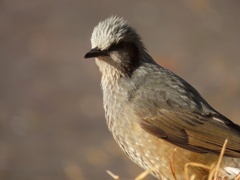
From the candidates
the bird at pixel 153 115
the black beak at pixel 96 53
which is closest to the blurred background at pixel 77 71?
the bird at pixel 153 115

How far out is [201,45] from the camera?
14.6m

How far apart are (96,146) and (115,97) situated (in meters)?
5.52

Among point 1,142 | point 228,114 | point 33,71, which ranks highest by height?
point 228,114

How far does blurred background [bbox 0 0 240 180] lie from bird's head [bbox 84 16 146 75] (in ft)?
15.7

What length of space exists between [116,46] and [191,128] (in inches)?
45.1

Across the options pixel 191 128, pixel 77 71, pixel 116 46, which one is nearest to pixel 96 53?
pixel 116 46

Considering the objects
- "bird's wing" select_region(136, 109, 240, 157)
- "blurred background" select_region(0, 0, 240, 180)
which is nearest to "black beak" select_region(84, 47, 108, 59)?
"bird's wing" select_region(136, 109, 240, 157)

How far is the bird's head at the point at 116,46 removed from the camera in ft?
21.7

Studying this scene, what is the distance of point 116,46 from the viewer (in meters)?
6.67

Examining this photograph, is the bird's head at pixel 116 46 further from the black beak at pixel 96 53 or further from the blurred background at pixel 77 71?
the blurred background at pixel 77 71

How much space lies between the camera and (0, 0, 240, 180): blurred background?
1205 cm

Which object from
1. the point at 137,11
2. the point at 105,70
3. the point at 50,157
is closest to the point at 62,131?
the point at 50,157

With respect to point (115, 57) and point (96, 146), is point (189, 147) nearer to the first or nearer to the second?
point (115, 57)

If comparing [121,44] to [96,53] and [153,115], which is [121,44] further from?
[153,115]
